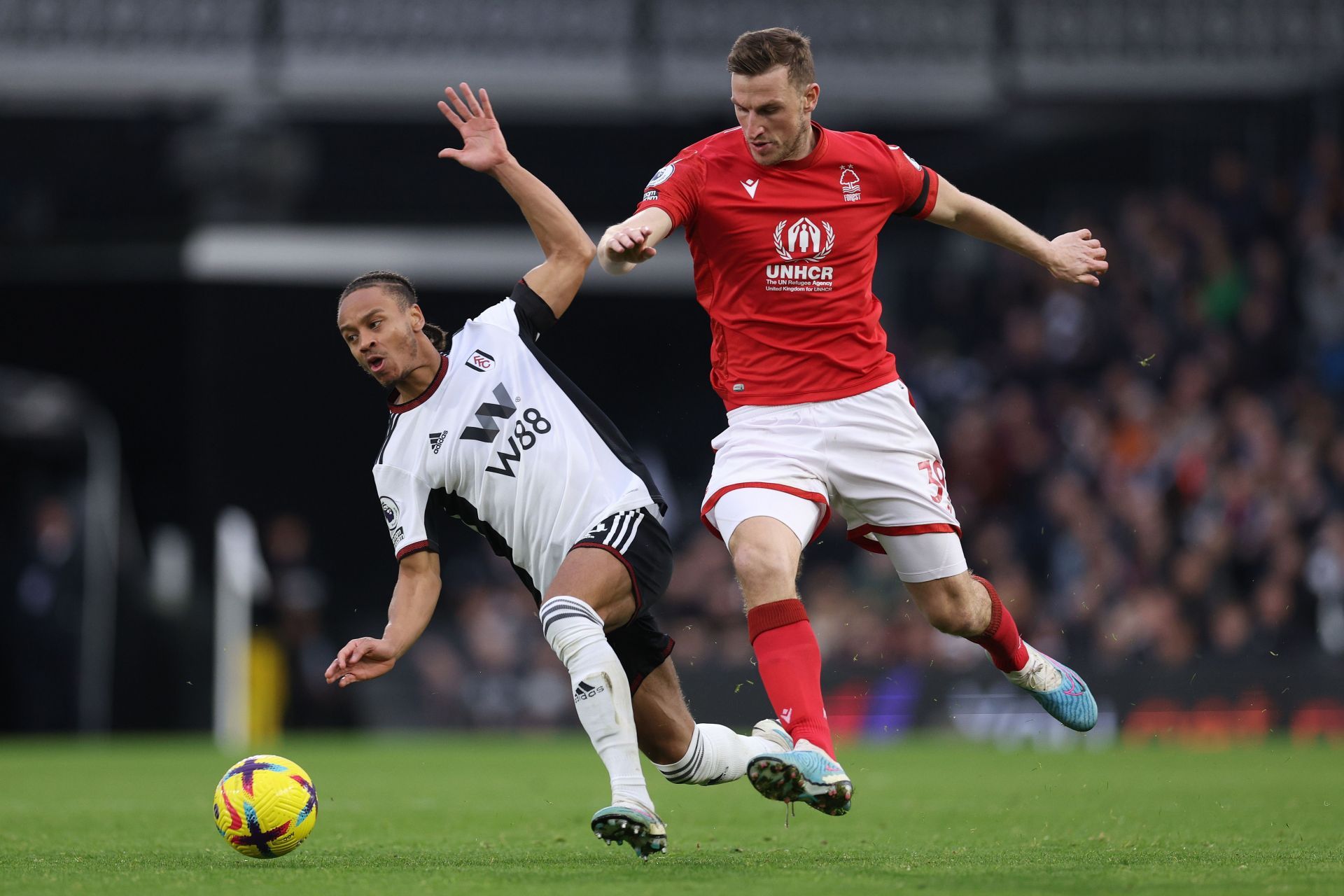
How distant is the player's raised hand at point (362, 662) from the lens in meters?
5.80

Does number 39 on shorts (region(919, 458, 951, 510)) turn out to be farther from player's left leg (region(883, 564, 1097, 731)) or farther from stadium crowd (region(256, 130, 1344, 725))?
stadium crowd (region(256, 130, 1344, 725))

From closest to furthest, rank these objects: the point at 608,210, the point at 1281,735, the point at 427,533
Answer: the point at 427,533, the point at 1281,735, the point at 608,210

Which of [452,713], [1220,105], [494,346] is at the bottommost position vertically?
[452,713]

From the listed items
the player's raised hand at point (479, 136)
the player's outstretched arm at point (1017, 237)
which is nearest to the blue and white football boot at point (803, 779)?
the player's outstretched arm at point (1017, 237)

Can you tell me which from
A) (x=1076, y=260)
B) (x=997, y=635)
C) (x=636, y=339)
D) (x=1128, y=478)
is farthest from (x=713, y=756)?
(x=636, y=339)

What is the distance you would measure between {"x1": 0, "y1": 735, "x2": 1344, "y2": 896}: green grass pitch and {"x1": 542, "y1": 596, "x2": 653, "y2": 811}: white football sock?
0.40 metres

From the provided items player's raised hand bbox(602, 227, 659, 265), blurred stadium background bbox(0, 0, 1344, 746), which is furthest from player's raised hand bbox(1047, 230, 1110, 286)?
blurred stadium background bbox(0, 0, 1344, 746)

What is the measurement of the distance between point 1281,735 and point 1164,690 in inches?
38.3

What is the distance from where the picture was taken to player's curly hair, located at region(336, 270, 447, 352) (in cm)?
638

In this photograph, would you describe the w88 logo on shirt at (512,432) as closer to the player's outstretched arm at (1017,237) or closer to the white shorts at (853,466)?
the white shorts at (853,466)

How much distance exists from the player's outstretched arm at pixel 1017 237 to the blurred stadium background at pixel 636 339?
4.12m

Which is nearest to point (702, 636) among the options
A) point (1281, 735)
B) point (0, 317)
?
point (1281, 735)

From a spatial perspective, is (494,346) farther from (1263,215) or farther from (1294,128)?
(1294,128)

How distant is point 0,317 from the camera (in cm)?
2206
